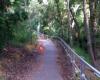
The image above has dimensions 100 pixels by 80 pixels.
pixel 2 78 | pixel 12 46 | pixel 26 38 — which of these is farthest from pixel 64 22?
pixel 2 78

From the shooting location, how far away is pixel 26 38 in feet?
94.3

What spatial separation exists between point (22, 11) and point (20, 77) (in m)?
5.81

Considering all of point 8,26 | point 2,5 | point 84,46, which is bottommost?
point 84,46

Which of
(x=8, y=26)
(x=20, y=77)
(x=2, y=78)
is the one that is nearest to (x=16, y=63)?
(x=8, y=26)

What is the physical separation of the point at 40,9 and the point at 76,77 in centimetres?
5417

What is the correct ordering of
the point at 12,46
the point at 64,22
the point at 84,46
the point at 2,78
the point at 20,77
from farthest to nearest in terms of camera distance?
the point at 64,22
the point at 84,46
the point at 12,46
the point at 20,77
the point at 2,78

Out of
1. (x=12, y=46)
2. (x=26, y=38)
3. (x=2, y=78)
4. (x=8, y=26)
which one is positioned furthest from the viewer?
(x=26, y=38)

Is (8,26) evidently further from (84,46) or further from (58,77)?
(84,46)

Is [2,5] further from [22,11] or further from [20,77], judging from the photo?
[20,77]

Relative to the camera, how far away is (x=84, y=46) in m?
35.8

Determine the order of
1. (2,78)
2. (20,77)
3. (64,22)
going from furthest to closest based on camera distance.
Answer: (64,22) < (20,77) < (2,78)

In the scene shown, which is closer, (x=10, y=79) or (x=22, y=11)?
(x=10, y=79)

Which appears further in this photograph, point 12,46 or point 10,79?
point 12,46

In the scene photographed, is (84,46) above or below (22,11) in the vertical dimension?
below
